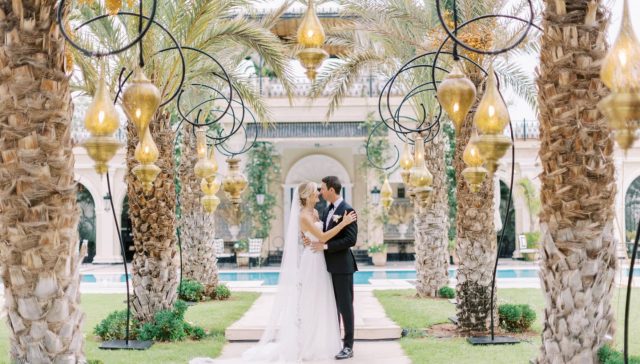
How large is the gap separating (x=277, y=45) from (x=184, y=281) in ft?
18.8

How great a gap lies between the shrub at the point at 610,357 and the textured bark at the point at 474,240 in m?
3.85

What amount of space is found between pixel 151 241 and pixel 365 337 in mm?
3074

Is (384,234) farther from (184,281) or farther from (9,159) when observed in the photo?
(9,159)

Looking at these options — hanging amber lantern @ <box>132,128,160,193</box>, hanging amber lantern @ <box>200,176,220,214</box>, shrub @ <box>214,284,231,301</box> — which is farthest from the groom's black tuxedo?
shrub @ <box>214,284,231,301</box>

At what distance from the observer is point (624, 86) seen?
2623 mm

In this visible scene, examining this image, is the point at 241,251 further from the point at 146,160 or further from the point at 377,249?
the point at 146,160

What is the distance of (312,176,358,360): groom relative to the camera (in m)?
7.28

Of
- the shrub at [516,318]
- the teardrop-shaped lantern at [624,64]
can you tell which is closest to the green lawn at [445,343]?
the shrub at [516,318]

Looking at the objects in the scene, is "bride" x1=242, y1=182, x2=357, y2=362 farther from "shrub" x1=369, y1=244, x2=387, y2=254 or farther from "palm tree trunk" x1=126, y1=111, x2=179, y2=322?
"shrub" x1=369, y1=244, x2=387, y2=254

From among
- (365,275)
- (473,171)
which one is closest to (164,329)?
(473,171)

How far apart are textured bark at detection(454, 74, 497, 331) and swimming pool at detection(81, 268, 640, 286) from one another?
381 inches

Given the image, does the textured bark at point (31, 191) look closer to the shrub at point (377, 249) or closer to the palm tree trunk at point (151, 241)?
the palm tree trunk at point (151, 241)

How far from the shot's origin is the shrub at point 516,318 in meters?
9.17

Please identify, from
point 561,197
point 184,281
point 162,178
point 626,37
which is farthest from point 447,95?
Answer: point 184,281
